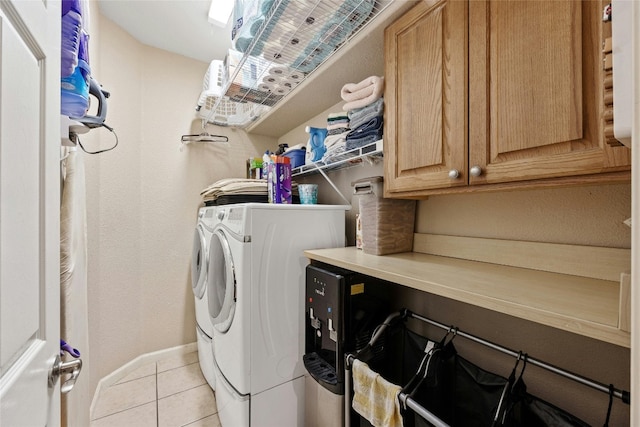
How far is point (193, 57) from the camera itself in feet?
8.05

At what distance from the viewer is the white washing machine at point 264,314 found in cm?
136

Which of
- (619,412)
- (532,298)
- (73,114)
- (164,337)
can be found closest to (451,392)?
(619,412)

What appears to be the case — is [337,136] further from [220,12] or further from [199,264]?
[199,264]

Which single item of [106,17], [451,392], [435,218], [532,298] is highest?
[106,17]

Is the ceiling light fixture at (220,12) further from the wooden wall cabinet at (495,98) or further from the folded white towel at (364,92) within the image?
the wooden wall cabinet at (495,98)

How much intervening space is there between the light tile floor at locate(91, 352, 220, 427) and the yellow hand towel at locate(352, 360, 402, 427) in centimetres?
115

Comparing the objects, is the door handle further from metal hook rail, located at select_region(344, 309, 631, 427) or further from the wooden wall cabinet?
the wooden wall cabinet

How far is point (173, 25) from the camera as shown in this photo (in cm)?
203

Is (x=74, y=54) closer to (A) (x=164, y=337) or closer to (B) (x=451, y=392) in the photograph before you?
(B) (x=451, y=392)

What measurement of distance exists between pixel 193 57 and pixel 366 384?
283cm

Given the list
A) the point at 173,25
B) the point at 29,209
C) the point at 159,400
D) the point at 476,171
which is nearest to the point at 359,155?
the point at 476,171

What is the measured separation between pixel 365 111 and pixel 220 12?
4.32 feet

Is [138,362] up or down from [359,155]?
down

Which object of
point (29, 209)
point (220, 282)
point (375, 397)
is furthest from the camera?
point (220, 282)
